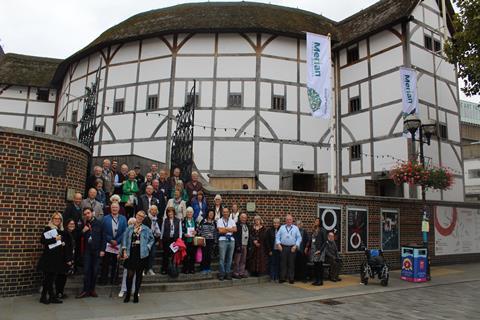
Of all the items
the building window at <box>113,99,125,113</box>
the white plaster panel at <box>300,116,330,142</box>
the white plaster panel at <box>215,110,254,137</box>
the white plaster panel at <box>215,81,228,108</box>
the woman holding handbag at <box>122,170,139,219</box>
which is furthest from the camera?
the building window at <box>113,99,125,113</box>

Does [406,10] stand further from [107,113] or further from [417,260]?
[107,113]

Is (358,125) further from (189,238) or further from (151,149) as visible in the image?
(189,238)

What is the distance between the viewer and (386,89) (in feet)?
63.1

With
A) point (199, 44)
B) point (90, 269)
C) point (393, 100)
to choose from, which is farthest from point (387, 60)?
point (90, 269)

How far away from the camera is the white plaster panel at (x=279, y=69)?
19891 millimetres

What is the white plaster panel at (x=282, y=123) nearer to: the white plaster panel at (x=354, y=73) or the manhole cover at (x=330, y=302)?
the white plaster panel at (x=354, y=73)

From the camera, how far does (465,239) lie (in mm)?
15336

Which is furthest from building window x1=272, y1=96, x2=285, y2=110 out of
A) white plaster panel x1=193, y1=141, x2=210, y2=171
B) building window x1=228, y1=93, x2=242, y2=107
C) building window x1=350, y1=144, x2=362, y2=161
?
building window x1=350, y1=144, x2=362, y2=161

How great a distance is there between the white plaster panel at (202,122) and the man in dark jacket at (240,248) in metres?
9.58

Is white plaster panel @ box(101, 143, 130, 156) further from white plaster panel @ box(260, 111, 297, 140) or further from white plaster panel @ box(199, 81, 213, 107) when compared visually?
white plaster panel @ box(260, 111, 297, 140)

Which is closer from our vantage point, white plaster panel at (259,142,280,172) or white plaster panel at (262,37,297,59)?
white plaster panel at (259,142,280,172)

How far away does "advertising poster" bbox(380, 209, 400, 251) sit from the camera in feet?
43.0

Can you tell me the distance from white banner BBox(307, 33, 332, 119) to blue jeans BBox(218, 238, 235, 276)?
6.77 meters

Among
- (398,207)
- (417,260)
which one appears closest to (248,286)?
(417,260)
